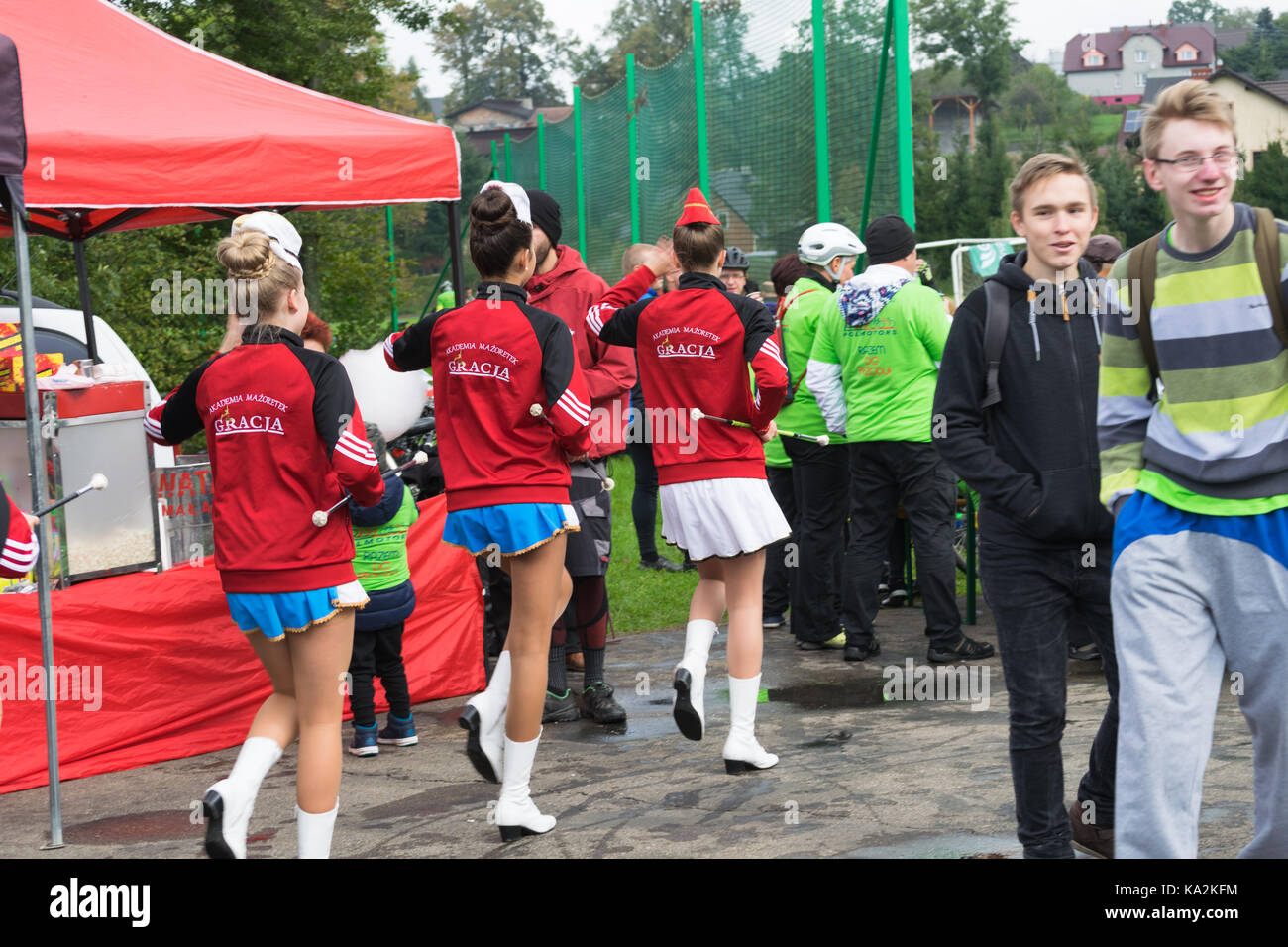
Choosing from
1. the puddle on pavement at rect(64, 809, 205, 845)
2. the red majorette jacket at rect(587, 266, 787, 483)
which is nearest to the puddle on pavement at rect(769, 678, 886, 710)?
the red majorette jacket at rect(587, 266, 787, 483)

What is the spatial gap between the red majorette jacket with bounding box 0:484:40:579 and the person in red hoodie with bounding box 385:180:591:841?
150 cm

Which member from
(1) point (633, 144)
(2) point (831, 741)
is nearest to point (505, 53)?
(1) point (633, 144)

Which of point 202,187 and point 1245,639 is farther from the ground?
point 202,187

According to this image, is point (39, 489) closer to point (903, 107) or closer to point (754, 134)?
point (903, 107)

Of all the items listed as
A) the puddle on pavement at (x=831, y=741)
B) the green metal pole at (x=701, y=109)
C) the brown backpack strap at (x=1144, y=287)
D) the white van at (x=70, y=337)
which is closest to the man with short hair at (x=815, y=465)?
the puddle on pavement at (x=831, y=741)

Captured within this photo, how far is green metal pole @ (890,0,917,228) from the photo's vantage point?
30.7ft

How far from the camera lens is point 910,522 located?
7.30 metres

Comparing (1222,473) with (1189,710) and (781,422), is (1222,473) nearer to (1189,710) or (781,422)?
(1189,710)

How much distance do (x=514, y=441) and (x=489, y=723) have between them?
0.99 m

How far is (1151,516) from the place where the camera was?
10.2 ft

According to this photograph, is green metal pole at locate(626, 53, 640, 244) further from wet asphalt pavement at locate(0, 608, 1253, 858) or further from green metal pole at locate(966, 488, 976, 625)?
wet asphalt pavement at locate(0, 608, 1253, 858)

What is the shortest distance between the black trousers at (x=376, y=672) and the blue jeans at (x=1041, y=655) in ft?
10.1
